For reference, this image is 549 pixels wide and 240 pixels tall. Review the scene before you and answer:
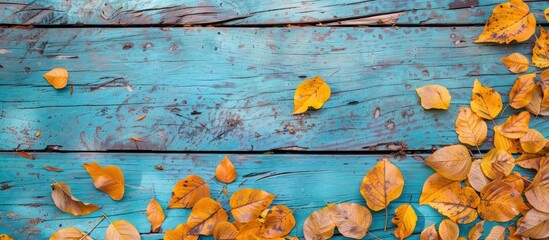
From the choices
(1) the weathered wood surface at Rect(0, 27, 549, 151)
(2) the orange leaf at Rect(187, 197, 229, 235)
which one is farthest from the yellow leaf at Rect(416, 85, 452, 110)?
(2) the orange leaf at Rect(187, 197, 229, 235)

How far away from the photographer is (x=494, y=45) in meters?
1.30

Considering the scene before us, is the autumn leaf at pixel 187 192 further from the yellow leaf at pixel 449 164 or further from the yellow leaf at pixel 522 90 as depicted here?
the yellow leaf at pixel 522 90

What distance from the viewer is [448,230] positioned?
1217mm

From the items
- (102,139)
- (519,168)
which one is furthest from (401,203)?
(102,139)

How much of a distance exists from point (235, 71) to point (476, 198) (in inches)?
24.0

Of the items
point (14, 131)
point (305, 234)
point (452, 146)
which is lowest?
point (305, 234)

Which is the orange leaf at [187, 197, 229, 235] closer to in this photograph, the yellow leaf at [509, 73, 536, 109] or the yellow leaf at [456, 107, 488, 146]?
the yellow leaf at [456, 107, 488, 146]

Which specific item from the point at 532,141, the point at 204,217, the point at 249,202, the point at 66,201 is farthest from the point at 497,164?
the point at 66,201

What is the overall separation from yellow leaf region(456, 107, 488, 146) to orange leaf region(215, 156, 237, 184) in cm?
52

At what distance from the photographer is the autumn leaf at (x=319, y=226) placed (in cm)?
123

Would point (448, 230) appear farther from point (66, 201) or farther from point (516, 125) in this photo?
point (66, 201)

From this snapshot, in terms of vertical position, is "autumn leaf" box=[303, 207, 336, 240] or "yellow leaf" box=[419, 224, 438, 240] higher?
"autumn leaf" box=[303, 207, 336, 240]

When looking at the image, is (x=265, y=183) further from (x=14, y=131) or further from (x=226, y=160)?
(x=14, y=131)

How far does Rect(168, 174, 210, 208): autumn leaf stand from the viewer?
1249 millimetres
